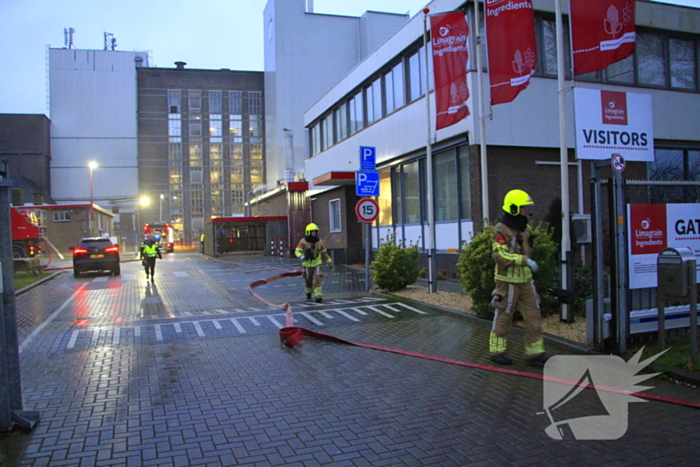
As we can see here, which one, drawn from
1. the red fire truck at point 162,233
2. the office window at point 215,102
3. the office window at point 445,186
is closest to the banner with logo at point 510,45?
the office window at point 445,186

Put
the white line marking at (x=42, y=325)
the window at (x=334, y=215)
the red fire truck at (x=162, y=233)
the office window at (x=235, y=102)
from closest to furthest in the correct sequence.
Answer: the white line marking at (x=42, y=325) < the window at (x=334, y=215) < the red fire truck at (x=162, y=233) < the office window at (x=235, y=102)

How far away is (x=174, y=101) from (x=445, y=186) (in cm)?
6396

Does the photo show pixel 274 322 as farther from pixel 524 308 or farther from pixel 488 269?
pixel 524 308

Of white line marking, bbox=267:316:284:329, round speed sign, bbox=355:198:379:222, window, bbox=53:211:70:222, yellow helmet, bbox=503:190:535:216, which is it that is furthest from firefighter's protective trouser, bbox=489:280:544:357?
window, bbox=53:211:70:222

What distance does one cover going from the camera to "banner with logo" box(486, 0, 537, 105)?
983 cm

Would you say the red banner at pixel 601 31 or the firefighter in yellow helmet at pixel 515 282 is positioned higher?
the red banner at pixel 601 31

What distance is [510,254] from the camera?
6160 millimetres

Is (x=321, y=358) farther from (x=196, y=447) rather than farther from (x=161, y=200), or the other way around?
(x=161, y=200)

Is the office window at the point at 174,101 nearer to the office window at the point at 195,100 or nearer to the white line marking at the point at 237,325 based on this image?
the office window at the point at 195,100

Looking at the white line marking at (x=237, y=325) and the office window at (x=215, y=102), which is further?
the office window at (x=215, y=102)

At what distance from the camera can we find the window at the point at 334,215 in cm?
2565

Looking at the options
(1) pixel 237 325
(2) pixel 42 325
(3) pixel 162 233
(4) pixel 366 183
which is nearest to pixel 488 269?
(1) pixel 237 325

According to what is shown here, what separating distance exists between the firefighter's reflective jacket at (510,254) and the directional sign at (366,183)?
7958 millimetres

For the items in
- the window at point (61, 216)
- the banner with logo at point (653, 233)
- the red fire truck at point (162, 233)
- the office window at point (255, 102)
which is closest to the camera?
the banner with logo at point (653, 233)
